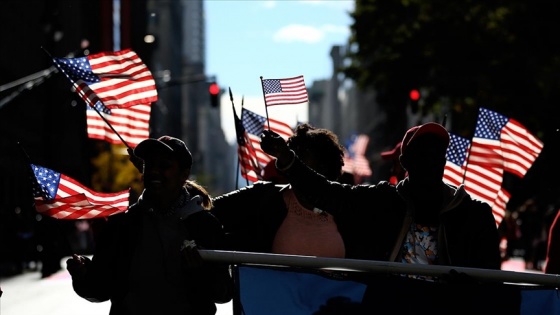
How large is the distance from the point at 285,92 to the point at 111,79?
143cm

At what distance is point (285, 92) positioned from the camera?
9422 mm

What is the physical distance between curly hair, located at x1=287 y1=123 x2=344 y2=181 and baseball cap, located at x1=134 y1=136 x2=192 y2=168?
83 cm

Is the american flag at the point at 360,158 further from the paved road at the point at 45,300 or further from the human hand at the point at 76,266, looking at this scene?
the human hand at the point at 76,266

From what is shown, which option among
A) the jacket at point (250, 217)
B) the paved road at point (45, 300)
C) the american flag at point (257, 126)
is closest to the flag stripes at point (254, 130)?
the american flag at point (257, 126)

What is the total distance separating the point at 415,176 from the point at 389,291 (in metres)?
0.50

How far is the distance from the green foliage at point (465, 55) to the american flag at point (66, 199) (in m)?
29.8

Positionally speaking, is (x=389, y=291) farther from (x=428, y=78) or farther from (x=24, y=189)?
(x=24, y=189)

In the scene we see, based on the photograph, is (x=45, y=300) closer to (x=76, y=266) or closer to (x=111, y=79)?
(x=111, y=79)

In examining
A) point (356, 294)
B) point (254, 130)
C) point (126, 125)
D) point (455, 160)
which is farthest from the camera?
Answer: point (254, 130)

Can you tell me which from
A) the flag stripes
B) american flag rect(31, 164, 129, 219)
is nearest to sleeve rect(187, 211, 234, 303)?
american flag rect(31, 164, 129, 219)

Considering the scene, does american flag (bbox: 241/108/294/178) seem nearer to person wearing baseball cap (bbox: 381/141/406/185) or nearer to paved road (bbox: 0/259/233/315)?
paved road (bbox: 0/259/233/315)

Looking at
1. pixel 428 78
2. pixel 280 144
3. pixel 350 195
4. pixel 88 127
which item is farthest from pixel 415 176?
pixel 428 78

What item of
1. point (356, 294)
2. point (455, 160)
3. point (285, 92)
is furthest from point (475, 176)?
point (356, 294)

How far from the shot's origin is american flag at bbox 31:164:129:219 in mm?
6728
